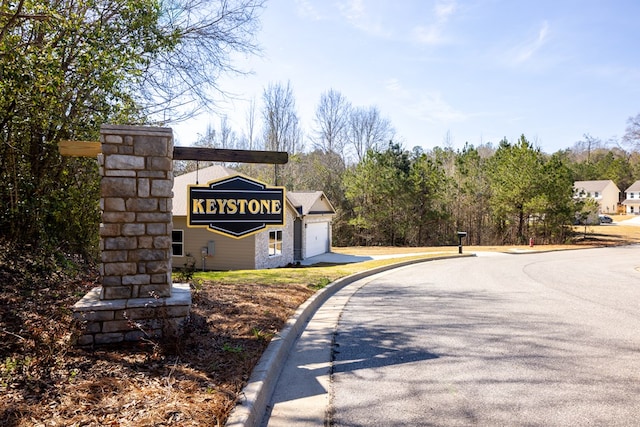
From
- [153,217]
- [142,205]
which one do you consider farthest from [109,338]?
[142,205]

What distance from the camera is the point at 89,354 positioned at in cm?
436

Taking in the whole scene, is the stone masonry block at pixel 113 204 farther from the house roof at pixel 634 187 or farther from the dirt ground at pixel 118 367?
the house roof at pixel 634 187

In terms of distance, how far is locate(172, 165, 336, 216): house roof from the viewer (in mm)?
18844

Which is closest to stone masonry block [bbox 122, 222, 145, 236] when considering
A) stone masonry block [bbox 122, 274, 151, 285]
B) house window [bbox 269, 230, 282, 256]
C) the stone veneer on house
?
the stone veneer on house

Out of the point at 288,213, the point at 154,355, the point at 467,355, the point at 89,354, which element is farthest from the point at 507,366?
the point at 288,213

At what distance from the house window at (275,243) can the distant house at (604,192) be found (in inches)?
2455

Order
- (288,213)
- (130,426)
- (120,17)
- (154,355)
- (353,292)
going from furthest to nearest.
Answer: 1. (288,213)
2. (353,292)
3. (120,17)
4. (154,355)
5. (130,426)

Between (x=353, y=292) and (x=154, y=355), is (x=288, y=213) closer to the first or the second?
(x=353, y=292)

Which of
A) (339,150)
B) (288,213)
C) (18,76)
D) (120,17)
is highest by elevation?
(339,150)

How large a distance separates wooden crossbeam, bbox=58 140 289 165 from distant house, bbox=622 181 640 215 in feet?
258

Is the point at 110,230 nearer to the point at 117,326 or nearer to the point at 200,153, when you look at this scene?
the point at 117,326

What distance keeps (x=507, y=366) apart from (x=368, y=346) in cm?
166

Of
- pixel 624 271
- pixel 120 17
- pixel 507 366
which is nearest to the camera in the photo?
pixel 507 366

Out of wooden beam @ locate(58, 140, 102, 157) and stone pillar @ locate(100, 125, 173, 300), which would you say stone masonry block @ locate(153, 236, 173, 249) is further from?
wooden beam @ locate(58, 140, 102, 157)
